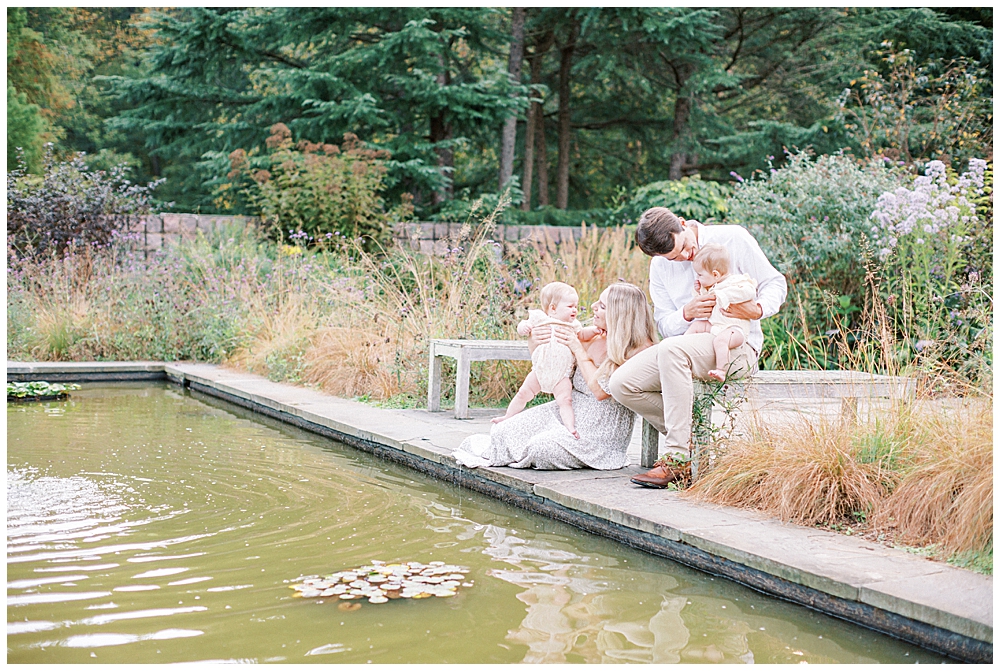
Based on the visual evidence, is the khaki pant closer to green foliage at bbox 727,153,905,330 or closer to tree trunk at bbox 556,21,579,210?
green foliage at bbox 727,153,905,330

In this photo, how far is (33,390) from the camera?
725 cm

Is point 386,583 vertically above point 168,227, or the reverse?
point 168,227

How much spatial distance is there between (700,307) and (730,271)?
0.71ft

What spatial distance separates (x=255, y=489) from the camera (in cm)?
448

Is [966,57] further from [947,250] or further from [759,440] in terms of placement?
[759,440]

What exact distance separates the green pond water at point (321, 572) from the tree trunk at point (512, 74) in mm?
11406

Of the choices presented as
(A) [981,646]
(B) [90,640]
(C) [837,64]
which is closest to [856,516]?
(A) [981,646]

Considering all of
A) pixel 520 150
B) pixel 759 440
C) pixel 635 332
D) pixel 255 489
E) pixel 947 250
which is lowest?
pixel 255 489

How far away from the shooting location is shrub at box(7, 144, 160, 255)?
10.9 meters

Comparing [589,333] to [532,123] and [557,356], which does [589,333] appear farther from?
[532,123]

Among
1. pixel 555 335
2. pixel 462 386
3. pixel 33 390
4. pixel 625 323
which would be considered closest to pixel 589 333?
pixel 555 335

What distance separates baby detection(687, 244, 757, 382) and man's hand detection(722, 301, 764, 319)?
0.02m

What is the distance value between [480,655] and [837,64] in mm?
16093

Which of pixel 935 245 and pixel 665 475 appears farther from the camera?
pixel 935 245
